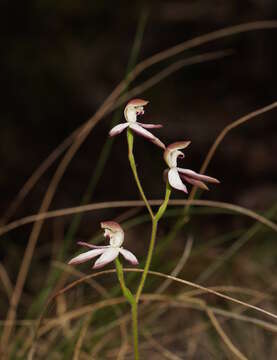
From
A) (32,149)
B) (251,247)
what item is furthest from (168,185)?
(32,149)

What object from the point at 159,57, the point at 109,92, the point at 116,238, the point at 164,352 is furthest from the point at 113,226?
the point at 109,92

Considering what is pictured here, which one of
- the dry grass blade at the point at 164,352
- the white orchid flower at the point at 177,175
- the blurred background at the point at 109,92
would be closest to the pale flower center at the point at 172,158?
the white orchid flower at the point at 177,175

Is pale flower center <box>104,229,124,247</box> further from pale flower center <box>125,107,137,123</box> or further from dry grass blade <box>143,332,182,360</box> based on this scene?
dry grass blade <box>143,332,182,360</box>

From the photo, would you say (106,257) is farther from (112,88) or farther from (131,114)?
(112,88)

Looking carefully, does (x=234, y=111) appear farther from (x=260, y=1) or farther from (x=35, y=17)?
(x=35, y=17)

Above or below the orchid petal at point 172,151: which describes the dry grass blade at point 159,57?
above

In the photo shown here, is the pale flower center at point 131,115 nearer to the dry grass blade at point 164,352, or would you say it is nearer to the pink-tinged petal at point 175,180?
the pink-tinged petal at point 175,180
